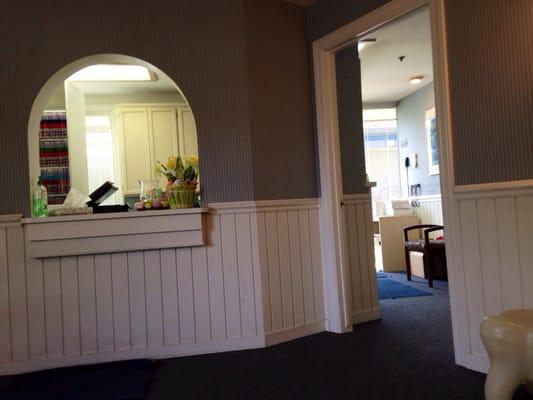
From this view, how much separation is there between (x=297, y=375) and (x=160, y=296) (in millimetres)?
992

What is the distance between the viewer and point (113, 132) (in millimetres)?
4809

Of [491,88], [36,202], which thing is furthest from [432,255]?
[36,202]

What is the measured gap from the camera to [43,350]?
2.48m

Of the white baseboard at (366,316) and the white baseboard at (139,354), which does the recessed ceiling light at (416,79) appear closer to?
the white baseboard at (366,316)

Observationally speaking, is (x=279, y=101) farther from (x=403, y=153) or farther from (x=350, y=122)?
(x=403, y=153)

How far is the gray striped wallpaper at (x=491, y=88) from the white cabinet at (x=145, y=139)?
3177 millimetres

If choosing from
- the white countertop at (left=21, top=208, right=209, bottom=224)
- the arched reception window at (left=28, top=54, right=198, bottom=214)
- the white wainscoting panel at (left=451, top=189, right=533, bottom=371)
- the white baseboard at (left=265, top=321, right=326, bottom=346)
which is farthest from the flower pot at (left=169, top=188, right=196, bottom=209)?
the arched reception window at (left=28, top=54, right=198, bottom=214)

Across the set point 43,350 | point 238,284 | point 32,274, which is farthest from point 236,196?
point 43,350

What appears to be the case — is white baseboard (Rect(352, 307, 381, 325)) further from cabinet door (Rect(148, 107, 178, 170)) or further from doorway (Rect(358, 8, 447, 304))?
cabinet door (Rect(148, 107, 178, 170))

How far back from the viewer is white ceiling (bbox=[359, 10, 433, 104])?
12.3 feet

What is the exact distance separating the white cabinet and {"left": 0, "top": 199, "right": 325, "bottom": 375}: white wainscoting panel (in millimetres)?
2260

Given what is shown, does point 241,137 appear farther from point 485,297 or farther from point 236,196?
point 485,297

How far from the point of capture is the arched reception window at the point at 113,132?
4.14 meters

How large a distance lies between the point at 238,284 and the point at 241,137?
3.21 ft
